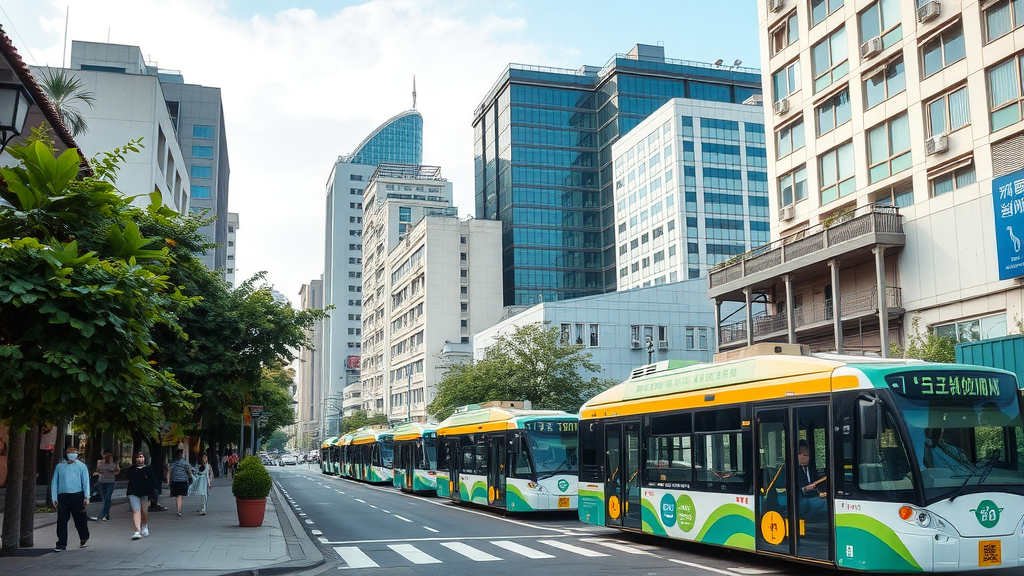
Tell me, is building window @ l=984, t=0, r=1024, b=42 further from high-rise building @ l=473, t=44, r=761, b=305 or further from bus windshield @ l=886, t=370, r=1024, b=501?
high-rise building @ l=473, t=44, r=761, b=305

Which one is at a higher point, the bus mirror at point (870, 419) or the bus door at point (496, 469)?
the bus mirror at point (870, 419)

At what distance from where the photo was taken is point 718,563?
14.0 meters

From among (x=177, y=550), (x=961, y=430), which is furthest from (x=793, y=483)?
(x=177, y=550)

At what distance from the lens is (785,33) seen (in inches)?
1665

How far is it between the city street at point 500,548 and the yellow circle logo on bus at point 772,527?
0.58m

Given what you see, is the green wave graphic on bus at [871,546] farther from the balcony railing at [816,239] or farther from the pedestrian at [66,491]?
the balcony railing at [816,239]

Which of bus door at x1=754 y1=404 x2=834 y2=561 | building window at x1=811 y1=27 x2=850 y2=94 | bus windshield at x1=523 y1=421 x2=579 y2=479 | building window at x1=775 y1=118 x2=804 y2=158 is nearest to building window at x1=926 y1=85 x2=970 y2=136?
building window at x1=811 y1=27 x2=850 y2=94

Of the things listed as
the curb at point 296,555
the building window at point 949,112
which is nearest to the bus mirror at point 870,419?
the curb at point 296,555

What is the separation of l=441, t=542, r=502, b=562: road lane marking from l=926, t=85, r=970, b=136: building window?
78.9 feet

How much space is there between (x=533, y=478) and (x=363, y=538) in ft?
17.6

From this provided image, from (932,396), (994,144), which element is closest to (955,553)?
(932,396)

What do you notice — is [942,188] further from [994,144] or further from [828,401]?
[828,401]

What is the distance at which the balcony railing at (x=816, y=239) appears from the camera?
110 feet

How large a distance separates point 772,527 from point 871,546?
6.41ft
